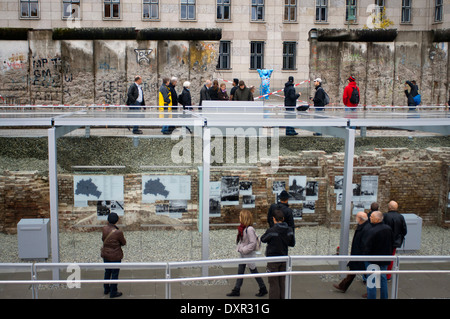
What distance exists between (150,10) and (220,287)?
109 ft

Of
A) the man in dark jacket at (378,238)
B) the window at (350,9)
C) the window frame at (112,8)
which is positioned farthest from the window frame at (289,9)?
the man in dark jacket at (378,238)

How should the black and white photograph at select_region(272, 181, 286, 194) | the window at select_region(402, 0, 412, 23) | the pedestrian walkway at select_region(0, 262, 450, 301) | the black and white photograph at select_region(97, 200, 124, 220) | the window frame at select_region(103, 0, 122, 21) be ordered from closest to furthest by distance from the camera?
1. the pedestrian walkway at select_region(0, 262, 450, 301)
2. the black and white photograph at select_region(97, 200, 124, 220)
3. the black and white photograph at select_region(272, 181, 286, 194)
4. the window frame at select_region(103, 0, 122, 21)
5. the window at select_region(402, 0, 412, 23)

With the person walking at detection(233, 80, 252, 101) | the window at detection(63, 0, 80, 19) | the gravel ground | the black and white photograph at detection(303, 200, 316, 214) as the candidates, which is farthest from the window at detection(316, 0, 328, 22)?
the black and white photograph at detection(303, 200, 316, 214)

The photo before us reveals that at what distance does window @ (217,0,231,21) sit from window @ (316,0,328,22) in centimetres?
653

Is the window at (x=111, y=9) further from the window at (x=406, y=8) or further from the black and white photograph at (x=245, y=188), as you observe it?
the black and white photograph at (x=245, y=188)

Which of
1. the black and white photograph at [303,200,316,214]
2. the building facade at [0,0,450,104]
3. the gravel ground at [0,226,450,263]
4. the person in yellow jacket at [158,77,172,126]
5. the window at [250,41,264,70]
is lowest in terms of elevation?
the gravel ground at [0,226,450,263]

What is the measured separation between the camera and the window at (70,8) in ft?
121

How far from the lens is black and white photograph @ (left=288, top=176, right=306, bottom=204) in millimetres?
11758

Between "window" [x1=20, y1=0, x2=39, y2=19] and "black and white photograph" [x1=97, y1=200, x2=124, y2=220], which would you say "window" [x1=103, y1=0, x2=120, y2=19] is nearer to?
"window" [x1=20, y1=0, x2=39, y2=19]

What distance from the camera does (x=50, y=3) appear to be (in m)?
36.9

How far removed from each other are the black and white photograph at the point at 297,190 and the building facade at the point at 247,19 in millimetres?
25874

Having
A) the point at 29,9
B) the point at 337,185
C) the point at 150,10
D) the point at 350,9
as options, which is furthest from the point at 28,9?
the point at 337,185

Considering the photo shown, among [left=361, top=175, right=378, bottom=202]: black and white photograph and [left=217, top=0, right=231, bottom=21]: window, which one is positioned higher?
[left=217, top=0, right=231, bottom=21]: window
